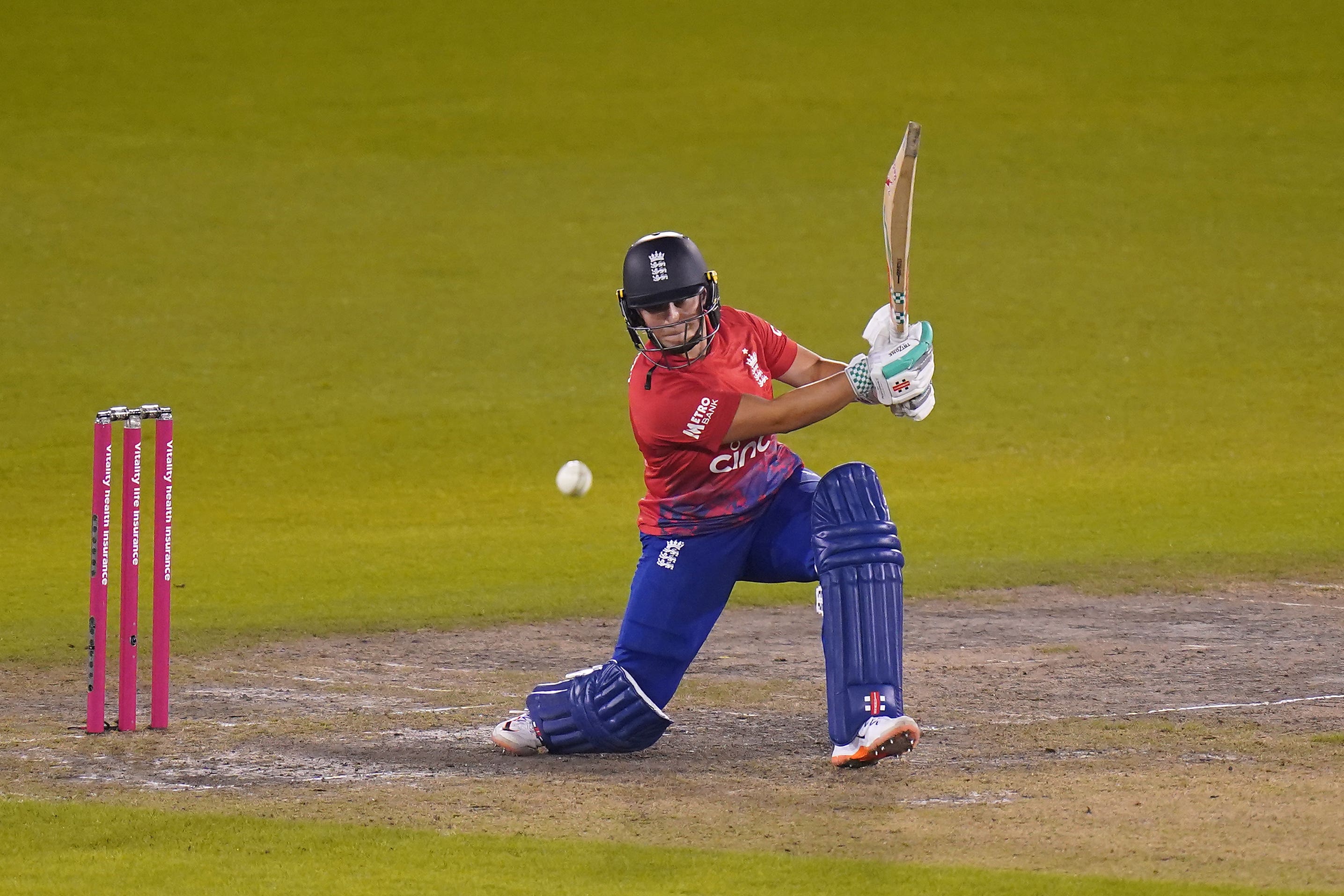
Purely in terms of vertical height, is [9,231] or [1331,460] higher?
[9,231]

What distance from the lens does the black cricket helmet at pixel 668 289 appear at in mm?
5906

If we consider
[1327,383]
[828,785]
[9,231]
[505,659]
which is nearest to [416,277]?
[9,231]

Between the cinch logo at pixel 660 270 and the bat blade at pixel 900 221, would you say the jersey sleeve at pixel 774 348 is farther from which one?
the bat blade at pixel 900 221

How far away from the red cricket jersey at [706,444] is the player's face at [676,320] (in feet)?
0.31

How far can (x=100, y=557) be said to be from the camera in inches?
237

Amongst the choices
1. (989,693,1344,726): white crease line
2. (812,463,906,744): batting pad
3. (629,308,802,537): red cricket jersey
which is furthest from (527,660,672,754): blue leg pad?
(989,693,1344,726): white crease line

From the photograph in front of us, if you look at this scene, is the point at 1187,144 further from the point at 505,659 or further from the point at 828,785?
the point at 828,785

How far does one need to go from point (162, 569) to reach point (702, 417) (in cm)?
198

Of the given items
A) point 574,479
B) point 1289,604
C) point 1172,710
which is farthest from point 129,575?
point 574,479

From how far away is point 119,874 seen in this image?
180 inches

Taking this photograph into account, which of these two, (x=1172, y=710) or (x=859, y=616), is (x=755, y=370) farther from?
(x=1172, y=710)

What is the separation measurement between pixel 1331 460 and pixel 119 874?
33.4ft

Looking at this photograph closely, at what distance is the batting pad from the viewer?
18.2 feet

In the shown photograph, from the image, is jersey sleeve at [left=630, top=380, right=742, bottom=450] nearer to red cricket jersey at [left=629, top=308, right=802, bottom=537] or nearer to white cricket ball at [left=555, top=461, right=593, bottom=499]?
red cricket jersey at [left=629, top=308, right=802, bottom=537]
